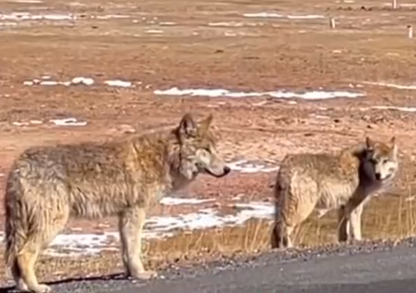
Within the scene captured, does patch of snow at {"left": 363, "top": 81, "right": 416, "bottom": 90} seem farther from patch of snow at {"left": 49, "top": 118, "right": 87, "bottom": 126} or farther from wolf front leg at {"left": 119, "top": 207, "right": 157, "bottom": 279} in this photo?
wolf front leg at {"left": 119, "top": 207, "right": 157, "bottom": 279}

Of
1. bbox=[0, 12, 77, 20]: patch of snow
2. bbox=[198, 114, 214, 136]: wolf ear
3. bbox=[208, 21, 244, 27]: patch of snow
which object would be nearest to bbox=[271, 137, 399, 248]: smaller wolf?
bbox=[198, 114, 214, 136]: wolf ear

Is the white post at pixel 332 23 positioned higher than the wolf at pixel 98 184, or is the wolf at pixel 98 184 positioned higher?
the wolf at pixel 98 184

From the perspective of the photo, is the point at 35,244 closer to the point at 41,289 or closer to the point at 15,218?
the point at 15,218

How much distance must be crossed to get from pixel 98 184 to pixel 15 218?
0.82 m

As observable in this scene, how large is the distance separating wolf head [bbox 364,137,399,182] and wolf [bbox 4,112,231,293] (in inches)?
189

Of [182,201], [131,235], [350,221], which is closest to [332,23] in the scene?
[182,201]

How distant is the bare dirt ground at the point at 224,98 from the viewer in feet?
61.6

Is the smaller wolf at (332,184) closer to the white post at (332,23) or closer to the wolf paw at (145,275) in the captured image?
the wolf paw at (145,275)

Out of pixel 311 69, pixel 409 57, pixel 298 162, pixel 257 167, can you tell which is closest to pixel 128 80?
pixel 311 69

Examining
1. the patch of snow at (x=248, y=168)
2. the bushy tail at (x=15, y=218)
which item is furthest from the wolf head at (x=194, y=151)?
the patch of snow at (x=248, y=168)

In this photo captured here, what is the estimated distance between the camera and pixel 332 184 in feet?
52.8

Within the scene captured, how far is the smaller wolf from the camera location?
50.4 ft

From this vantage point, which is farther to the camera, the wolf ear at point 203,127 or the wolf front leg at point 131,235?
the wolf ear at point 203,127

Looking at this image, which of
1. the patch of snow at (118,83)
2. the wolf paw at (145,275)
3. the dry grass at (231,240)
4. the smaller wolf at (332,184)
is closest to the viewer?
the wolf paw at (145,275)
